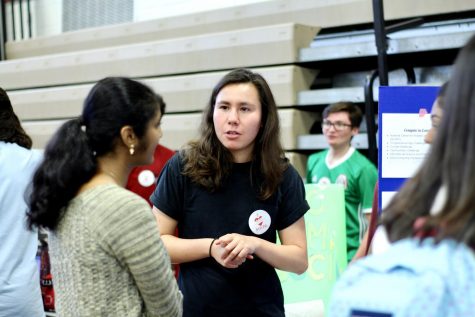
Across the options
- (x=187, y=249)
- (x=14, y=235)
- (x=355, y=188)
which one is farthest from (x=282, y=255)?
(x=355, y=188)

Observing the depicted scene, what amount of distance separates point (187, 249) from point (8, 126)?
81 centimetres

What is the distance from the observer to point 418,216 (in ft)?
2.91

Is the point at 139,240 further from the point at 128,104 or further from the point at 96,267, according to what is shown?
the point at 128,104

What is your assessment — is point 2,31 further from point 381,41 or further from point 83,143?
Result: point 83,143

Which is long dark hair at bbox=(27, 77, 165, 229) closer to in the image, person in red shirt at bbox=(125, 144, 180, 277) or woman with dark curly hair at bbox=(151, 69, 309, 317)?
woman with dark curly hair at bbox=(151, 69, 309, 317)

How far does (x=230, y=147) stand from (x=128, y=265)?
61 cm

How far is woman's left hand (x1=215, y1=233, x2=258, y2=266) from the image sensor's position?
1.67 m

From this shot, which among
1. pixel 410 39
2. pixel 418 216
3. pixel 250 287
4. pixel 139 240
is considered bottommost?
pixel 250 287

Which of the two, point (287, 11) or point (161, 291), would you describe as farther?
point (287, 11)

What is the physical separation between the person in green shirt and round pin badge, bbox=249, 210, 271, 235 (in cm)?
182

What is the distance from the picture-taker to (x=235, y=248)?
5.47ft

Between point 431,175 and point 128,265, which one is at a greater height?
point 431,175

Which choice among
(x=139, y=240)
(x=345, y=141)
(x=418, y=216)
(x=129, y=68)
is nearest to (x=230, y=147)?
(x=139, y=240)

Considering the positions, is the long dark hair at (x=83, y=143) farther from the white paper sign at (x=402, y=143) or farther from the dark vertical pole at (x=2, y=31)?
the dark vertical pole at (x=2, y=31)
